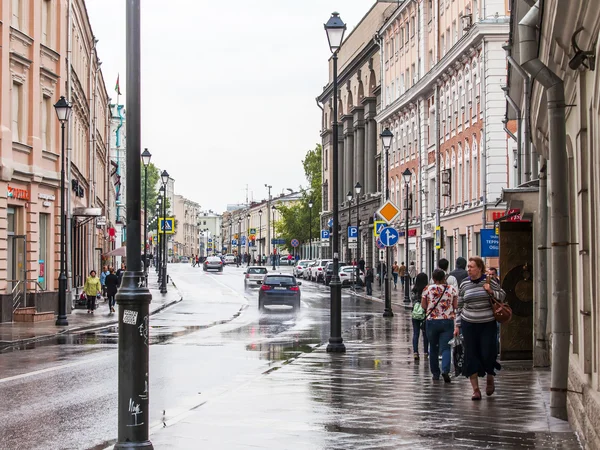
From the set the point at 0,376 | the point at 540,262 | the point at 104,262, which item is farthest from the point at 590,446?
the point at 104,262

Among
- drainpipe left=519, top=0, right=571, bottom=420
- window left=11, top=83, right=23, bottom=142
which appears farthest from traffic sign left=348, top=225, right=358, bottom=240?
drainpipe left=519, top=0, right=571, bottom=420

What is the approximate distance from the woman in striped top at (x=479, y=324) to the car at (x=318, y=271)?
61724 mm

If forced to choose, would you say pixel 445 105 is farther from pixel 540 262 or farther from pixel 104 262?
pixel 540 262

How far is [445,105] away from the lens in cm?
5716

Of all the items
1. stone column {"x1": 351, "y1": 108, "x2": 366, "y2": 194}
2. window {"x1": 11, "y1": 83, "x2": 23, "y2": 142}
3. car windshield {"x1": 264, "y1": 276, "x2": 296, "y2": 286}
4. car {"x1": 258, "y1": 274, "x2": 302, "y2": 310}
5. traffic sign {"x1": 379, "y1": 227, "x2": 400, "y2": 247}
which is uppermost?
stone column {"x1": 351, "y1": 108, "x2": 366, "y2": 194}

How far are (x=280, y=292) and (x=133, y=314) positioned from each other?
106 ft

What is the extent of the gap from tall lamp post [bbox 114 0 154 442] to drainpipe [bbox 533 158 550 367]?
9.47 m

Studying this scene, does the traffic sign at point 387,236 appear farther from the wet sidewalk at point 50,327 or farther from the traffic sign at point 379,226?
the wet sidewalk at point 50,327

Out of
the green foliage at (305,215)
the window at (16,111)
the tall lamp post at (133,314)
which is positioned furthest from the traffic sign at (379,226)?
the green foliage at (305,215)

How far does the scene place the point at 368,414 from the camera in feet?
38.5

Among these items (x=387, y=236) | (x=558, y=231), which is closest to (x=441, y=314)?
(x=558, y=231)

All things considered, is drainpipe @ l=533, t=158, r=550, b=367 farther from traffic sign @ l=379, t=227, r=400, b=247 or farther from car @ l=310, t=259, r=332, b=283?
car @ l=310, t=259, r=332, b=283

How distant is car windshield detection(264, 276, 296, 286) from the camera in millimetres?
40562

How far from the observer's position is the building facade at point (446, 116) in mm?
46344
